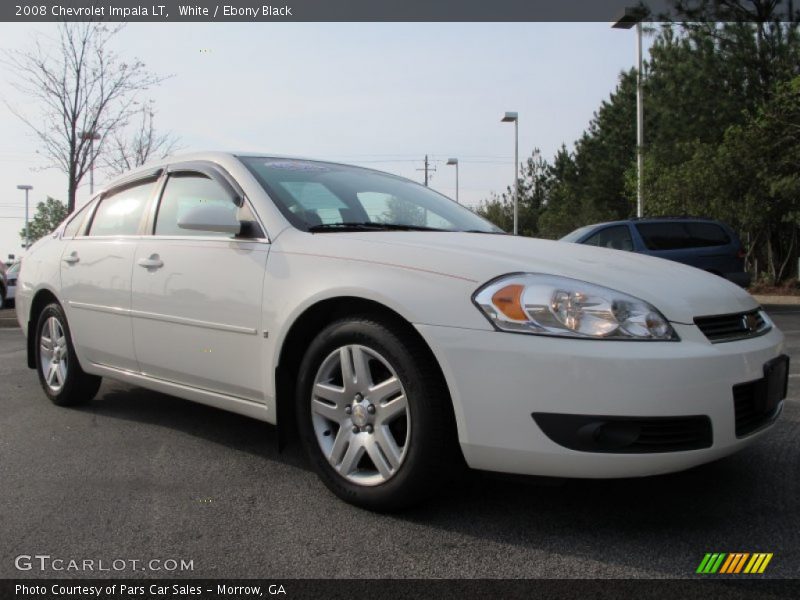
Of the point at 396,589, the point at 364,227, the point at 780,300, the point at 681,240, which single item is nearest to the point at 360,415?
the point at 396,589

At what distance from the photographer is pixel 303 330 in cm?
291

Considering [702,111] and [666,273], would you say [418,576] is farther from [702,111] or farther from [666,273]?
[702,111]

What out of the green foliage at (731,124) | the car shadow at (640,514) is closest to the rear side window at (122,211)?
the car shadow at (640,514)

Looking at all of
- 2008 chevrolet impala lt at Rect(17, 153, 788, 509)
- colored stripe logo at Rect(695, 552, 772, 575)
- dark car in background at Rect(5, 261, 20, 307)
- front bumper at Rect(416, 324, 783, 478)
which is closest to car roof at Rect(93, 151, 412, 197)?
2008 chevrolet impala lt at Rect(17, 153, 788, 509)

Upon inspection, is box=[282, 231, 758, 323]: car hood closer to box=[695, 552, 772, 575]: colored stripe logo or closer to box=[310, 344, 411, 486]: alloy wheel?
box=[310, 344, 411, 486]: alloy wheel

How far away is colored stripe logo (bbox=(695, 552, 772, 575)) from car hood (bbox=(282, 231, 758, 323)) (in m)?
0.79

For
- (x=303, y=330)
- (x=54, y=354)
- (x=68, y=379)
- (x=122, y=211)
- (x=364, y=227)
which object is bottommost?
(x=68, y=379)

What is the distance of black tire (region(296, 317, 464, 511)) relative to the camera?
242 cm

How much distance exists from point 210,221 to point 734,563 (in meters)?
2.42

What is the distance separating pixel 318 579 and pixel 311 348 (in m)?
0.95

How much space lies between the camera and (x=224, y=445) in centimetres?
360

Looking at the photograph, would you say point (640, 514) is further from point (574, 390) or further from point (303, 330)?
point (303, 330)

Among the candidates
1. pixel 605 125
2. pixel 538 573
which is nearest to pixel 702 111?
pixel 605 125

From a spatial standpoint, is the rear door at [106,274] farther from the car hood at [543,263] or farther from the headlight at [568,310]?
the headlight at [568,310]
